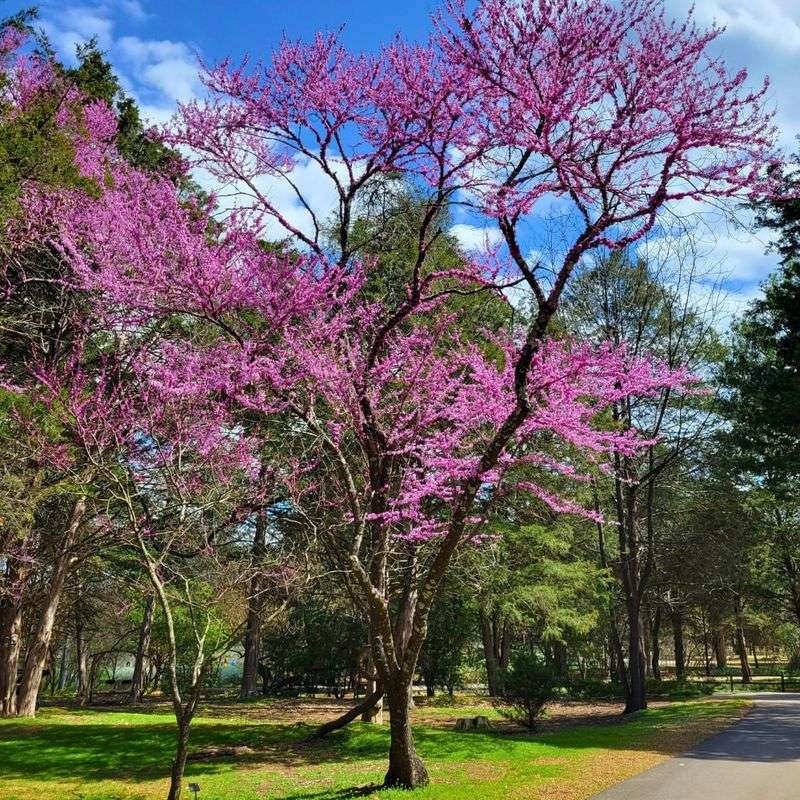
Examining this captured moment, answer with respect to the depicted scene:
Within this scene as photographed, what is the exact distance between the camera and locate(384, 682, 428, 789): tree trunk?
8219 mm

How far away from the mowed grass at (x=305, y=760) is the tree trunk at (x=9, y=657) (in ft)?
5.73

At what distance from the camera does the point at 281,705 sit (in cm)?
2289

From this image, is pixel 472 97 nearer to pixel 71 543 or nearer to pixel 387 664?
pixel 387 664

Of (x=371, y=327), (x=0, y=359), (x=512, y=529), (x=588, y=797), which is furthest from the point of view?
(x=512, y=529)

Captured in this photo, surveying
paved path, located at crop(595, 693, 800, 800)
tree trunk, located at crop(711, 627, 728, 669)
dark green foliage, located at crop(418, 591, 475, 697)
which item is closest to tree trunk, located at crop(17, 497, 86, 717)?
paved path, located at crop(595, 693, 800, 800)

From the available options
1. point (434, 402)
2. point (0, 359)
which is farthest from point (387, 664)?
point (0, 359)

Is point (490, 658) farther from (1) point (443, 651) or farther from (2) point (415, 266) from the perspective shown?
(2) point (415, 266)

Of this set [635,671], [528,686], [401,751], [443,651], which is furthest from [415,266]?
[443,651]

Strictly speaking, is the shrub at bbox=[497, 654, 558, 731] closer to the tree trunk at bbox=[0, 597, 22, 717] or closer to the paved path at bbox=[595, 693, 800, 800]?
the paved path at bbox=[595, 693, 800, 800]

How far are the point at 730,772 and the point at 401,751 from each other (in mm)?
4681

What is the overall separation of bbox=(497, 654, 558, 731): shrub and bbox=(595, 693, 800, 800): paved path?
3941 mm

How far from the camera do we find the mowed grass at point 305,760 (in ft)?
28.6

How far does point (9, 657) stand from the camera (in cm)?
1669

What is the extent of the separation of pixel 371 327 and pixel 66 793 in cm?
775
